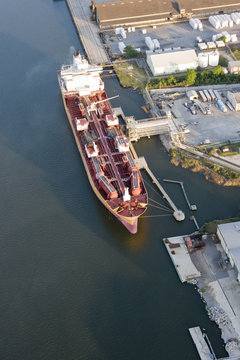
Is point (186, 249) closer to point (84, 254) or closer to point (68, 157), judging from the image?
point (84, 254)

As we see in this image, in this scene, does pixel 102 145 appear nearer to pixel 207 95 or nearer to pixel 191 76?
pixel 207 95

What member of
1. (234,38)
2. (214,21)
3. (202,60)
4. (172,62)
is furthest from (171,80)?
(214,21)

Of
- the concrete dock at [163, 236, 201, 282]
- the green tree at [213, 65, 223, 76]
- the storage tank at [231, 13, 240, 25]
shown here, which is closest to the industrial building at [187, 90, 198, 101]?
the green tree at [213, 65, 223, 76]

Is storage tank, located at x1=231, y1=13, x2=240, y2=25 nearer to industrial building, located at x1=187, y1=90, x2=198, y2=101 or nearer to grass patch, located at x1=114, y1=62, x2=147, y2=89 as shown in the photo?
grass patch, located at x1=114, y1=62, x2=147, y2=89

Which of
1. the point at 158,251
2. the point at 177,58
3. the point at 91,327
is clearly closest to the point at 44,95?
the point at 177,58

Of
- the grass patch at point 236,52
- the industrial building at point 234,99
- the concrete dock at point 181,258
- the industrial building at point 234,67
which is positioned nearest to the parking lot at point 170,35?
the grass patch at point 236,52

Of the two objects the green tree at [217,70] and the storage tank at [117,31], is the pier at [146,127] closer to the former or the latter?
the green tree at [217,70]
